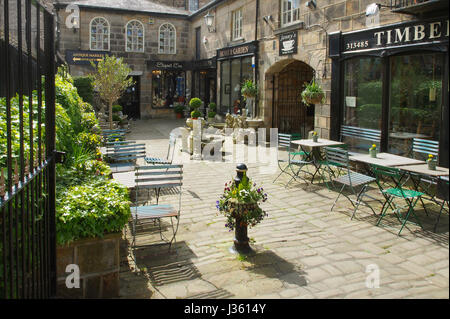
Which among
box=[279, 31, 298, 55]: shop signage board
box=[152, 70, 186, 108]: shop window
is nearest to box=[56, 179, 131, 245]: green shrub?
box=[279, 31, 298, 55]: shop signage board

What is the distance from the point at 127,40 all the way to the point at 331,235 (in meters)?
21.1

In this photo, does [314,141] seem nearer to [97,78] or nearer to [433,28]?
[433,28]

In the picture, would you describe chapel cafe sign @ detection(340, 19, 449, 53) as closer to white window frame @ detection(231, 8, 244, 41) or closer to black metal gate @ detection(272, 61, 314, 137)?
black metal gate @ detection(272, 61, 314, 137)

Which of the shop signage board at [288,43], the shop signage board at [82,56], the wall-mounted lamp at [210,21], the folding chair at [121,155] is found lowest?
the folding chair at [121,155]

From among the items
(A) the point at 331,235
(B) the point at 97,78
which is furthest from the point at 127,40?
(A) the point at 331,235

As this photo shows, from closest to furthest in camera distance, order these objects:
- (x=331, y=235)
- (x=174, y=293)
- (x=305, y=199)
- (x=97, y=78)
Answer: (x=174, y=293) → (x=331, y=235) → (x=305, y=199) → (x=97, y=78)

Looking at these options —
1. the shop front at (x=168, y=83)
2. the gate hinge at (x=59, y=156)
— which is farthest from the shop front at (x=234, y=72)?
the gate hinge at (x=59, y=156)

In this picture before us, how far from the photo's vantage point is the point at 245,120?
1476 centimetres

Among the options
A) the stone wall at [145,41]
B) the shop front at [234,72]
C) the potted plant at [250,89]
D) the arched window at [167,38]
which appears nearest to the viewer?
the potted plant at [250,89]

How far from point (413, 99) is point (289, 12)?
19.8 feet

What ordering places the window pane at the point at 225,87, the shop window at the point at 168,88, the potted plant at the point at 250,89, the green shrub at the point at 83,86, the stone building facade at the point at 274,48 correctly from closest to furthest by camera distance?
the stone building facade at the point at 274,48
the potted plant at the point at 250,89
the window pane at the point at 225,87
the green shrub at the point at 83,86
the shop window at the point at 168,88

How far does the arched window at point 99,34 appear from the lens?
2319 cm

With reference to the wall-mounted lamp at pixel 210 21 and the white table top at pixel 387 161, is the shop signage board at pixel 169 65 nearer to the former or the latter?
the wall-mounted lamp at pixel 210 21

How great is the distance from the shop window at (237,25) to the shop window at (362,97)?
751 cm
